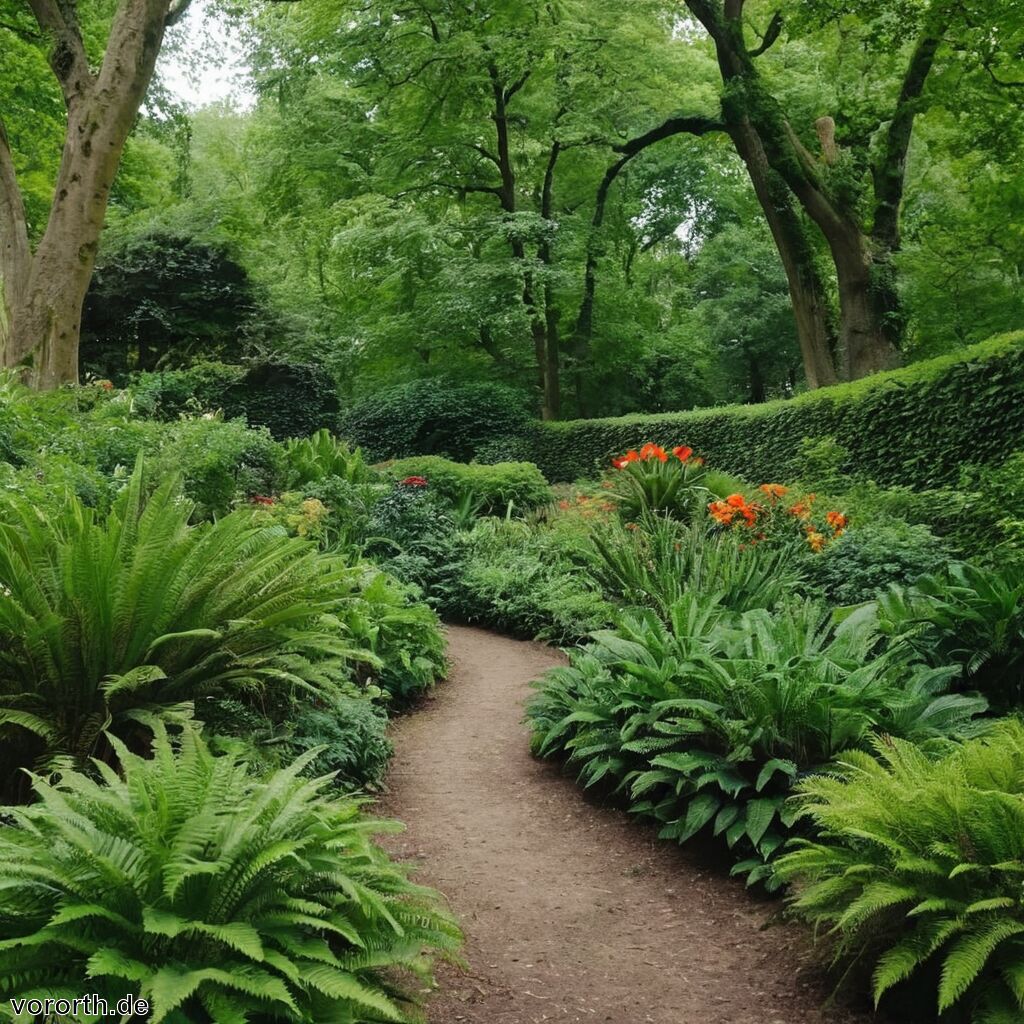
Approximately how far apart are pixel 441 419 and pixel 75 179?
37.1ft

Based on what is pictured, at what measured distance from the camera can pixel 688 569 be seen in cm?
713

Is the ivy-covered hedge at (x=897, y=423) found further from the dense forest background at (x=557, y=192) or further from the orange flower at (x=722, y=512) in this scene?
the orange flower at (x=722, y=512)

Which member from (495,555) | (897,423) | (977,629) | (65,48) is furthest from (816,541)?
(65,48)

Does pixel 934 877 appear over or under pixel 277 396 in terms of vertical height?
under

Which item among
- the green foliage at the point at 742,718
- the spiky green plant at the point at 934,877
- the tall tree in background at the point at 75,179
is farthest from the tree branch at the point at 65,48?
the spiky green plant at the point at 934,877

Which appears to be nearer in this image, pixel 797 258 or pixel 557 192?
pixel 797 258

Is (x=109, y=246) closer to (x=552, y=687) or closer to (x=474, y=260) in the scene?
(x=474, y=260)

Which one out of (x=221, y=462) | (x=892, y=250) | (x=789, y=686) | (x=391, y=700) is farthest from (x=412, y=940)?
(x=892, y=250)

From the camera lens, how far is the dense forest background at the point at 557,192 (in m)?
13.9

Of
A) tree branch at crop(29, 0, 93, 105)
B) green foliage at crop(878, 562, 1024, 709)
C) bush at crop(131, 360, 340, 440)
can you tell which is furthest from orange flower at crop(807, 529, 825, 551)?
bush at crop(131, 360, 340, 440)

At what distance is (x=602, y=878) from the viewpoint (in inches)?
145

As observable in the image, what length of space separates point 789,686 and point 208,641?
243 centimetres

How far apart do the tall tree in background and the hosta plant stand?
622cm

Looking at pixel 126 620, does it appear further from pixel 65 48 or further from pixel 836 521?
pixel 65 48
